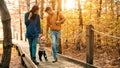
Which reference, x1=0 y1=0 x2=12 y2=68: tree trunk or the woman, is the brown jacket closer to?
the woman

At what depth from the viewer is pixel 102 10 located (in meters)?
15.1

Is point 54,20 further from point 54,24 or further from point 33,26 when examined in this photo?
point 33,26

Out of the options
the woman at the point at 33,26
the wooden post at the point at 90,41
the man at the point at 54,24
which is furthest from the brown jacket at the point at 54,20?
the wooden post at the point at 90,41

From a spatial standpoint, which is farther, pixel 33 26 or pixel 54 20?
pixel 54 20

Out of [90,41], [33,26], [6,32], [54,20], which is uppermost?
[54,20]

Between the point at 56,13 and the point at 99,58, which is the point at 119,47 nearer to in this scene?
the point at 99,58

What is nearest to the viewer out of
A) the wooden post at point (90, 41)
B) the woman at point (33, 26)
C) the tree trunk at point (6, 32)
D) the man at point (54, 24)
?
the tree trunk at point (6, 32)

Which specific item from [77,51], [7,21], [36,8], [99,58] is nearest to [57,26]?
[36,8]

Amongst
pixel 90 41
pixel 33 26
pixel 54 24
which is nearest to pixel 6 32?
pixel 33 26

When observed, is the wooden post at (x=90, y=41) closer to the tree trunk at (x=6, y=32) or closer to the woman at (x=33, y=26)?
the woman at (x=33, y=26)

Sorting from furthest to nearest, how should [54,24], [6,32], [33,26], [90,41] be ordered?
[54,24] → [33,26] → [90,41] → [6,32]

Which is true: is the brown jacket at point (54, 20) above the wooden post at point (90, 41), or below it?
above

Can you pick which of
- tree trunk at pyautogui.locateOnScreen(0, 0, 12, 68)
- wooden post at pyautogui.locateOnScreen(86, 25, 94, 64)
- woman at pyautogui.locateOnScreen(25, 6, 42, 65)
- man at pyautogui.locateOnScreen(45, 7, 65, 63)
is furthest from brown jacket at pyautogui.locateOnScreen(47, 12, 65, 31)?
tree trunk at pyautogui.locateOnScreen(0, 0, 12, 68)

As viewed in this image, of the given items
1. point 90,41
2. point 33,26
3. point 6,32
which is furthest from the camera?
point 33,26
